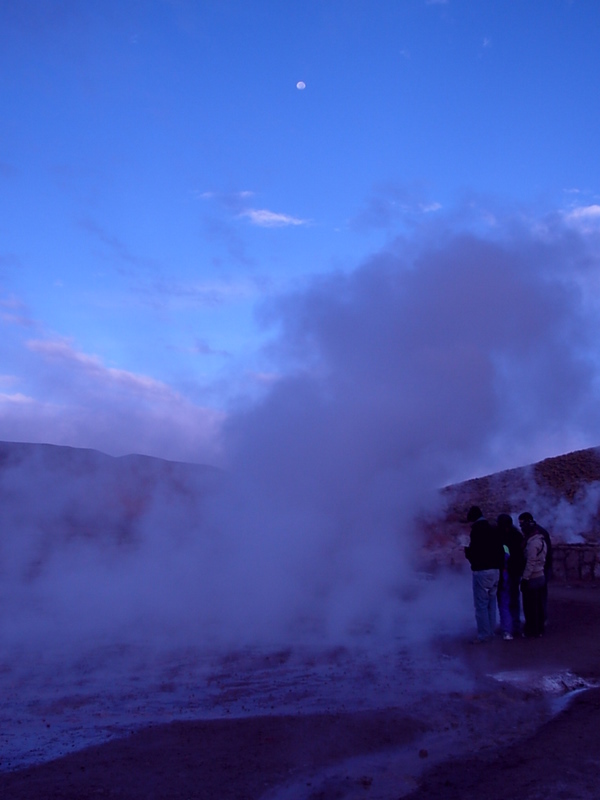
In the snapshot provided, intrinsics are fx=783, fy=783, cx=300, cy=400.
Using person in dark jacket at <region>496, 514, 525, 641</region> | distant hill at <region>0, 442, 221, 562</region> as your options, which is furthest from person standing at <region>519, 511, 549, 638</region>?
distant hill at <region>0, 442, 221, 562</region>

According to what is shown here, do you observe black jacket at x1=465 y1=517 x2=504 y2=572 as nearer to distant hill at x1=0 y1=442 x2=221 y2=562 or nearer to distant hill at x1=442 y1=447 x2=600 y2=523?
distant hill at x1=0 y1=442 x2=221 y2=562

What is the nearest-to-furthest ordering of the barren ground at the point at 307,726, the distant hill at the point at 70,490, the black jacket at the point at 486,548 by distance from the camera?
the barren ground at the point at 307,726 < the black jacket at the point at 486,548 < the distant hill at the point at 70,490

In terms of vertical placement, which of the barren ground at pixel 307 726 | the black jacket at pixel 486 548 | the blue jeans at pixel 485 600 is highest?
the black jacket at pixel 486 548

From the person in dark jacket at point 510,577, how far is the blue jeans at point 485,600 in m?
0.66

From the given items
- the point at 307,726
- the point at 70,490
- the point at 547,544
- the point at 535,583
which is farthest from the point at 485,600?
the point at 70,490

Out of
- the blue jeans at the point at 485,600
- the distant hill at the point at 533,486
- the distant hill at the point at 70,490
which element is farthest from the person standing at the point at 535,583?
the distant hill at the point at 533,486

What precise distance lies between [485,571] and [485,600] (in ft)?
1.22

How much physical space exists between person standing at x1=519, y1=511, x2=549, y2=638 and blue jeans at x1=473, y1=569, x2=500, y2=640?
60cm

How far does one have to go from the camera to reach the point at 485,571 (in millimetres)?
10336

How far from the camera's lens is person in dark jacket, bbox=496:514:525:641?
35.7 ft

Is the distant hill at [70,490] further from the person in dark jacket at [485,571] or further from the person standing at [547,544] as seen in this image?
the person standing at [547,544]

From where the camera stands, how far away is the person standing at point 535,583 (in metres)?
10.6

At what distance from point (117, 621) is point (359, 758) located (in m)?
6.83

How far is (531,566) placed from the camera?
10.7 meters
